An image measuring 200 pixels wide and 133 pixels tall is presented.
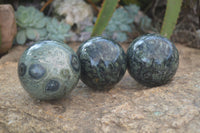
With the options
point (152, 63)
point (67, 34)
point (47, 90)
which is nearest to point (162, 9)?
point (67, 34)

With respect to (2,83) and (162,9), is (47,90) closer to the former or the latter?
(2,83)

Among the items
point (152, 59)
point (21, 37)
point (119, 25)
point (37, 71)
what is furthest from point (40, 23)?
point (152, 59)

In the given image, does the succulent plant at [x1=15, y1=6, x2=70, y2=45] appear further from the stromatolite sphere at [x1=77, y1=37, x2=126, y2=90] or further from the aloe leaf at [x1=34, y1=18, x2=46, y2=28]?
the stromatolite sphere at [x1=77, y1=37, x2=126, y2=90]

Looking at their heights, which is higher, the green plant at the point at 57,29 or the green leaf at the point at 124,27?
the green leaf at the point at 124,27

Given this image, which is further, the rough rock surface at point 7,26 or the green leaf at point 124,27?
the green leaf at point 124,27

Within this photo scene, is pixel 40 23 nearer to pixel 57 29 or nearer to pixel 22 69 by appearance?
pixel 57 29

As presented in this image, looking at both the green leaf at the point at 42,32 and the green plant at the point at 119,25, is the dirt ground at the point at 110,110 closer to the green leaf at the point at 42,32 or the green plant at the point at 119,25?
the green leaf at the point at 42,32

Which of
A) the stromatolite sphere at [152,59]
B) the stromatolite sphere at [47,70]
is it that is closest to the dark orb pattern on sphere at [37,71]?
the stromatolite sphere at [47,70]

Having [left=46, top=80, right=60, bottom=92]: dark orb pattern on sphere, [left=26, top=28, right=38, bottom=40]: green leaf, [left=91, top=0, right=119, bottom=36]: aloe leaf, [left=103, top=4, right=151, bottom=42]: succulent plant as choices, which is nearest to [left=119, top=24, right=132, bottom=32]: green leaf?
[left=103, top=4, right=151, bottom=42]: succulent plant
